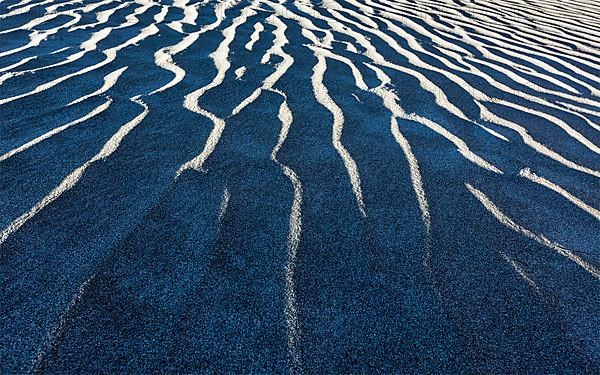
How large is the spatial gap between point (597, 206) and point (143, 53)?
2.46m

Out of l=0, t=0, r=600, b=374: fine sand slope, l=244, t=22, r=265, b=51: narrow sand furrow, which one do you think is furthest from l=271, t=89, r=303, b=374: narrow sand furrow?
l=244, t=22, r=265, b=51: narrow sand furrow

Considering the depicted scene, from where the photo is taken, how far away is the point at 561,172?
6.22ft

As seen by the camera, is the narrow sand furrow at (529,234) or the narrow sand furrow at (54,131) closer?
the narrow sand furrow at (529,234)

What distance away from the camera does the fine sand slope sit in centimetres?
109

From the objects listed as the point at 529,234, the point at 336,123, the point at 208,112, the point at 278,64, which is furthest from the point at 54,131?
the point at 529,234

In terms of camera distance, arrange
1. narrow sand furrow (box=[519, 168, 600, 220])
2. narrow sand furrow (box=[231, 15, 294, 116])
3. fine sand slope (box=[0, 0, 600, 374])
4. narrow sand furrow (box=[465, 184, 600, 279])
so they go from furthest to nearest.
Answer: narrow sand furrow (box=[231, 15, 294, 116])
narrow sand furrow (box=[519, 168, 600, 220])
narrow sand furrow (box=[465, 184, 600, 279])
fine sand slope (box=[0, 0, 600, 374])

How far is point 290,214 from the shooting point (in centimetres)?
152

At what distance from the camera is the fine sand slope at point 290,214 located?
43.1 inches

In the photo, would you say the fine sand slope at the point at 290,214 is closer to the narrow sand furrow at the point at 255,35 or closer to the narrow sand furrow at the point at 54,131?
the narrow sand furrow at the point at 54,131

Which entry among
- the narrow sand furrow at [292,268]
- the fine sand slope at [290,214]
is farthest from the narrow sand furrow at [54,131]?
the narrow sand furrow at [292,268]

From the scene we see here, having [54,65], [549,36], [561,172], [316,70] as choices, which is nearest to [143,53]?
[54,65]

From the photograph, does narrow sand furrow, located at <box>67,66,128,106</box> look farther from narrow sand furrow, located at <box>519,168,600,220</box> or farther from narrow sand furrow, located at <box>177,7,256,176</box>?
narrow sand furrow, located at <box>519,168,600,220</box>

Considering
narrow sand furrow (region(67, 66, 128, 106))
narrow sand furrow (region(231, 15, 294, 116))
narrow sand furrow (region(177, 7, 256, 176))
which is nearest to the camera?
narrow sand furrow (region(177, 7, 256, 176))

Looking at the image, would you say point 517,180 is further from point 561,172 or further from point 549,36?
point 549,36
